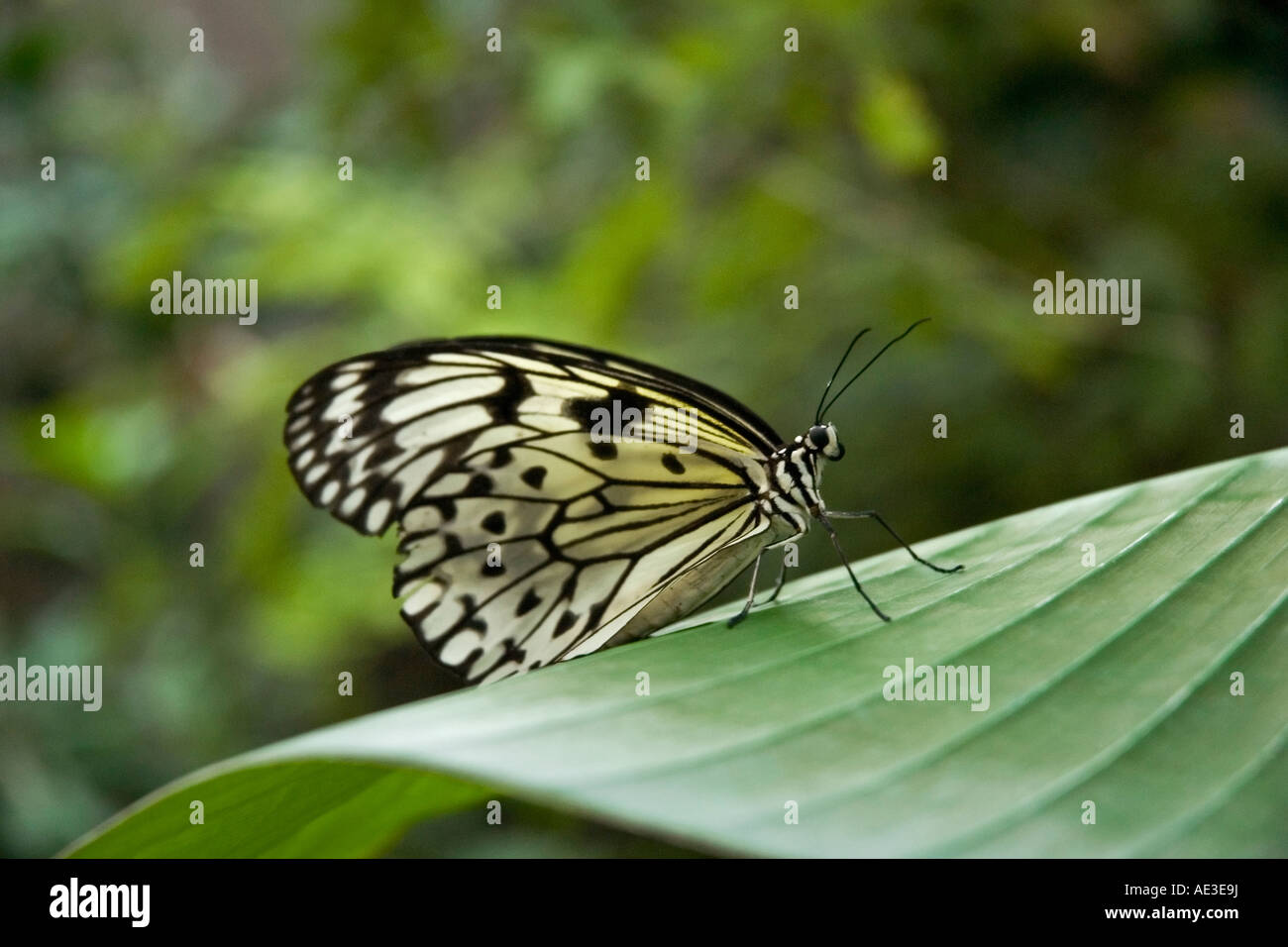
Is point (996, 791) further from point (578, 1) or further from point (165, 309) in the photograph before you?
point (165, 309)

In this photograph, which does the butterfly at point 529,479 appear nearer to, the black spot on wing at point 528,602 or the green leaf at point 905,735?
the black spot on wing at point 528,602

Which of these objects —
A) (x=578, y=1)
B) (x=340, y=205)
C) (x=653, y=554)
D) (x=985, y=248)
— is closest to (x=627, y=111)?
(x=578, y=1)

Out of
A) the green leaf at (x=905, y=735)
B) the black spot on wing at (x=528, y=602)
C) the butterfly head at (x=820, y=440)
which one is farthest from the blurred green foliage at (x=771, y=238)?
the green leaf at (x=905, y=735)

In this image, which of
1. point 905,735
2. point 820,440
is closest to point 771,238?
point 820,440

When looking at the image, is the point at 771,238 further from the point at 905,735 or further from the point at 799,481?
the point at 905,735

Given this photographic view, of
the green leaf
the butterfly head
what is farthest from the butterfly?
the green leaf
